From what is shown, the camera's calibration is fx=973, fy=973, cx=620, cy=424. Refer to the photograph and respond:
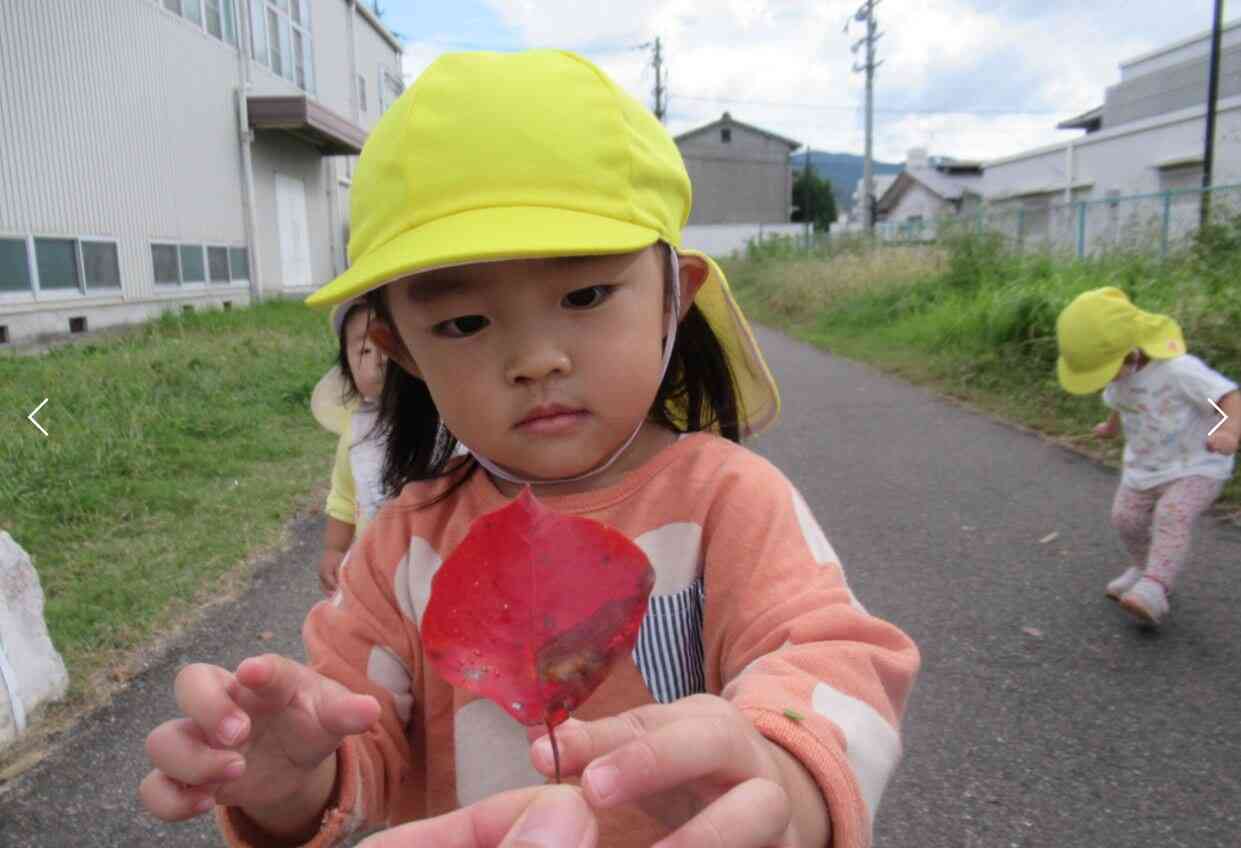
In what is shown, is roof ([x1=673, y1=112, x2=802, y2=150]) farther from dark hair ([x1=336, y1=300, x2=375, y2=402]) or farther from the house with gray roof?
dark hair ([x1=336, y1=300, x2=375, y2=402])

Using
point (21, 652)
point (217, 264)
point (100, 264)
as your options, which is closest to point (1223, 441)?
point (21, 652)

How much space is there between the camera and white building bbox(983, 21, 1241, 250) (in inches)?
499

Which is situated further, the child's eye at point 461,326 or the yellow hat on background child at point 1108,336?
the yellow hat on background child at point 1108,336

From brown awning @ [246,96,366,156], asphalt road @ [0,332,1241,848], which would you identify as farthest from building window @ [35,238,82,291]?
asphalt road @ [0,332,1241,848]

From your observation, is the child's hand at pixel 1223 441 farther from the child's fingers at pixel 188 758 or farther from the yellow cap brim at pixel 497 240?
the child's fingers at pixel 188 758

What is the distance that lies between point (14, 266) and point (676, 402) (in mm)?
9514

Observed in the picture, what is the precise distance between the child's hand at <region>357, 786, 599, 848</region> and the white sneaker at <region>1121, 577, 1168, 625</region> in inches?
124

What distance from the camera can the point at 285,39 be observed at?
16422mm

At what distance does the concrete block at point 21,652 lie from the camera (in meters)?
2.45

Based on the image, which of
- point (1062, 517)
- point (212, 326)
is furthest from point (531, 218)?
point (212, 326)

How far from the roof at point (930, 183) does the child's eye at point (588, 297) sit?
44788mm

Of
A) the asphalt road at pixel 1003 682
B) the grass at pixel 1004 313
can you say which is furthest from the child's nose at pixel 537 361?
the grass at pixel 1004 313

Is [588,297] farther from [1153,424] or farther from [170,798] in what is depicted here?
[1153,424]

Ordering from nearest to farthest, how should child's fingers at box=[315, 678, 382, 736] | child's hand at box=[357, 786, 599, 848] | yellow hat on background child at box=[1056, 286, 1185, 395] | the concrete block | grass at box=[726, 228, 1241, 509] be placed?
child's hand at box=[357, 786, 599, 848]
child's fingers at box=[315, 678, 382, 736]
the concrete block
yellow hat on background child at box=[1056, 286, 1185, 395]
grass at box=[726, 228, 1241, 509]
